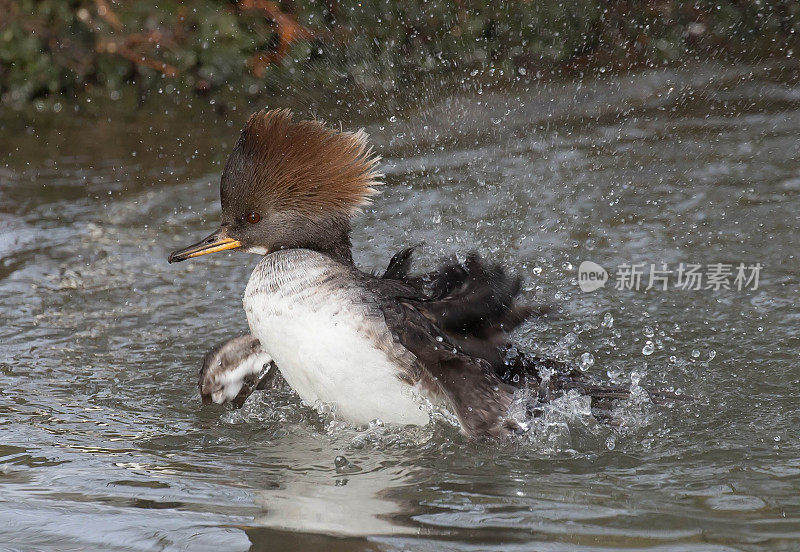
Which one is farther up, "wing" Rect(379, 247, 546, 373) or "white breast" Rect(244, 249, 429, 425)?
"wing" Rect(379, 247, 546, 373)

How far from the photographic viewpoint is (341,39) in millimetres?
8133

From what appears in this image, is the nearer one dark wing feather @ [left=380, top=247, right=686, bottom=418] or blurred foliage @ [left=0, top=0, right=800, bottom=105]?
dark wing feather @ [left=380, top=247, right=686, bottom=418]

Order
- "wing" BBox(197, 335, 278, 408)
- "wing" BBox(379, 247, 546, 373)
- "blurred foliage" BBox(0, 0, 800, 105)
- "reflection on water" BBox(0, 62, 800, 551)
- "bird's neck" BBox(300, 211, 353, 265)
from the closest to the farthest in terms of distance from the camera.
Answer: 1. "reflection on water" BBox(0, 62, 800, 551)
2. "wing" BBox(379, 247, 546, 373)
3. "bird's neck" BBox(300, 211, 353, 265)
4. "wing" BBox(197, 335, 278, 408)
5. "blurred foliage" BBox(0, 0, 800, 105)

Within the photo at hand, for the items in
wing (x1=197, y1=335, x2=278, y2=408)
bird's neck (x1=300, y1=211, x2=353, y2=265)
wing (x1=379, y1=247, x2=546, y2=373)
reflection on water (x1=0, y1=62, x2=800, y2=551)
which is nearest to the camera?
reflection on water (x1=0, y1=62, x2=800, y2=551)

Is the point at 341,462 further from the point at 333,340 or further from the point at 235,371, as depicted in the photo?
the point at 235,371

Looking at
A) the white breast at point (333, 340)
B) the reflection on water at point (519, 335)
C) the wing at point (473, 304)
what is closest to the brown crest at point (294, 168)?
the white breast at point (333, 340)

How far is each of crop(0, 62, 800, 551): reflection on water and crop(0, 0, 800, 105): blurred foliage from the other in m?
0.50

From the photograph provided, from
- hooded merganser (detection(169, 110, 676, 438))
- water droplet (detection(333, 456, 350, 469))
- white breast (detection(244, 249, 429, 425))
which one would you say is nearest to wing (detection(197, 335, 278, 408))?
hooded merganser (detection(169, 110, 676, 438))

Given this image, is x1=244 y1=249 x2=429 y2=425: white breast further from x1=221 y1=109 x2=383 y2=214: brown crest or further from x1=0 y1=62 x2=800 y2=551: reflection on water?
x1=221 y1=109 x2=383 y2=214: brown crest

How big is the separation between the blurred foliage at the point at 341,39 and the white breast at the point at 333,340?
423cm

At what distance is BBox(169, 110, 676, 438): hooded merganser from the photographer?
3.48 metres

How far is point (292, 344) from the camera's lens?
11.5ft

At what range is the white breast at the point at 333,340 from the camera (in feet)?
11.3

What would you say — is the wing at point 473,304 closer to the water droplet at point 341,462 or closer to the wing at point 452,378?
the wing at point 452,378
